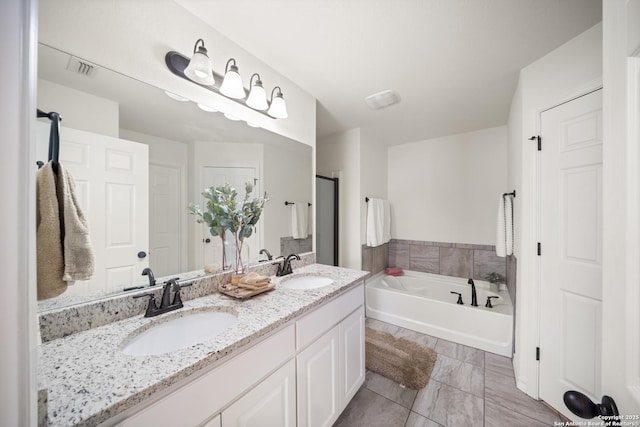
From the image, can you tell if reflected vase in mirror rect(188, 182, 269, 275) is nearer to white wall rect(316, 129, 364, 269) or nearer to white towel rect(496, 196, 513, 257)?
white wall rect(316, 129, 364, 269)

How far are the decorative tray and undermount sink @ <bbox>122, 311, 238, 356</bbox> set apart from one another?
0.10 metres

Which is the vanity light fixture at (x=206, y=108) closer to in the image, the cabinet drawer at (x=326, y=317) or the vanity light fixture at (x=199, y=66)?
the vanity light fixture at (x=199, y=66)

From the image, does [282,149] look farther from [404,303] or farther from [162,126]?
[404,303]

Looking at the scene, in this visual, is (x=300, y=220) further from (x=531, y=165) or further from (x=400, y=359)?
(x=531, y=165)

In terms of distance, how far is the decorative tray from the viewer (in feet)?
3.78

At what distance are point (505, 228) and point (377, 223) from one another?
1.31m

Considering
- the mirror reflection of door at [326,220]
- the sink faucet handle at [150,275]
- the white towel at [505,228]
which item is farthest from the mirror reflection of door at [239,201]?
the white towel at [505,228]

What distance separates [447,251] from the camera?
313cm

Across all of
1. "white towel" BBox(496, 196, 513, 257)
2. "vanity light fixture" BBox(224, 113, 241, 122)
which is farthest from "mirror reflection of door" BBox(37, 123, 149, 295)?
"white towel" BBox(496, 196, 513, 257)

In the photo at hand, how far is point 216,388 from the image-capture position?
740 mm

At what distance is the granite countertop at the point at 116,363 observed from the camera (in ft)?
1.72

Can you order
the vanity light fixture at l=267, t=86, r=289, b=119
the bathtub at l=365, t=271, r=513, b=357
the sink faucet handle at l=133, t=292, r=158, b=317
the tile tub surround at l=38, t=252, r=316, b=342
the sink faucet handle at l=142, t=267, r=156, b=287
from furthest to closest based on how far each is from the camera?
the bathtub at l=365, t=271, r=513, b=357, the vanity light fixture at l=267, t=86, r=289, b=119, the sink faucet handle at l=142, t=267, r=156, b=287, the sink faucet handle at l=133, t=292, r=158, b=317, the tile tub surround at l=38, t=252, r=316, b=342

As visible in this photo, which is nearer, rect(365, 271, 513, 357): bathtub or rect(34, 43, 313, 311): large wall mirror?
rect(34, 43, 313, 311): large wall mirror

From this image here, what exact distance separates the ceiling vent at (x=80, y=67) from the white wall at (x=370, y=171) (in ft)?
7.92
